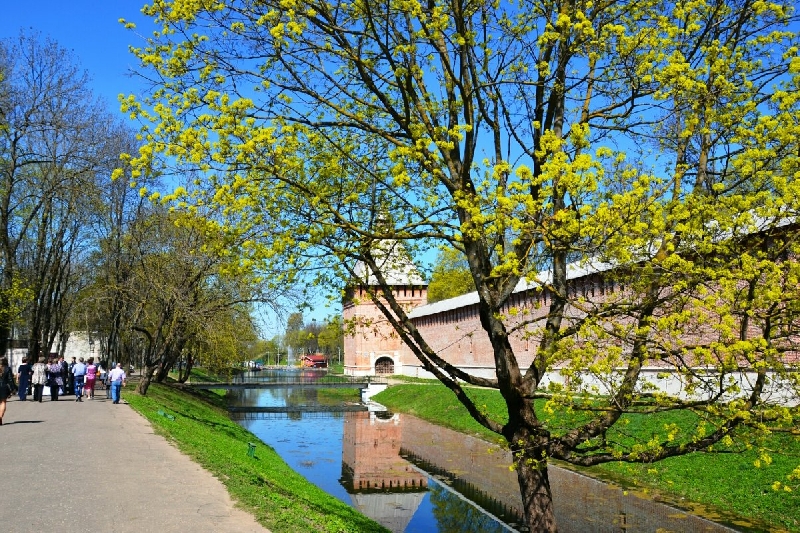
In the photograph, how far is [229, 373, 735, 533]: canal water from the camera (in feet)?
43.9

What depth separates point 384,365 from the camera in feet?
204

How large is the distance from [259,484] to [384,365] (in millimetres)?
51340

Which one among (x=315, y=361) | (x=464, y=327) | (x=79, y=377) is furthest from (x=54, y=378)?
(x=315, y=361)

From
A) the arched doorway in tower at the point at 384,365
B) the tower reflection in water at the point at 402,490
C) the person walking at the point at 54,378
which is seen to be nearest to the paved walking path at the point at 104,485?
the tower reflection in water at the point at 402,490

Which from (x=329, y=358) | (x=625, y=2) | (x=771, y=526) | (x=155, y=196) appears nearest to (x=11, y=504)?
(x=155, y=196)

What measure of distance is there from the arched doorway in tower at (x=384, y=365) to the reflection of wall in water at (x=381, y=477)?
105ft

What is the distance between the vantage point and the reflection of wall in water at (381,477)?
15773 millimetres

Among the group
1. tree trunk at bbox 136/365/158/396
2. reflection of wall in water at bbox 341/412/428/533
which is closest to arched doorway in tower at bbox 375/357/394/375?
reflection of wall in water at bbox 341/412/428/533

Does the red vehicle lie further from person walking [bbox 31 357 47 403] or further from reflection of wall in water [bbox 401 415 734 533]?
person walking [bbox 31 357 47 403]

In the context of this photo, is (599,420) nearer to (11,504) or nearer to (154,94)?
(154,94)

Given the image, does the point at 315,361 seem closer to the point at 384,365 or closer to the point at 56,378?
the point at 384,365

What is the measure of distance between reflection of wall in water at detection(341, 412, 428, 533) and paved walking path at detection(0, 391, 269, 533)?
15.6ft

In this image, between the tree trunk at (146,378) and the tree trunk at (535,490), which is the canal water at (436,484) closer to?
the tree trunk at (535,490)

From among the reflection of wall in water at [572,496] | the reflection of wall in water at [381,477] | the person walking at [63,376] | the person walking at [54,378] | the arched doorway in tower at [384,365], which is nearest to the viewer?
the reflection of wall in water at [572,496]
